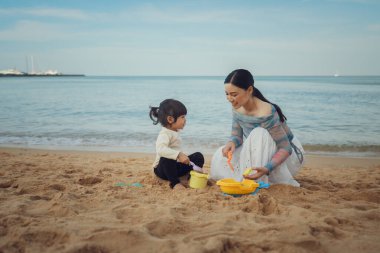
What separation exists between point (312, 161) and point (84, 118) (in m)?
8.33

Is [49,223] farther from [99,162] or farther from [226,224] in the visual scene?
[99,162]

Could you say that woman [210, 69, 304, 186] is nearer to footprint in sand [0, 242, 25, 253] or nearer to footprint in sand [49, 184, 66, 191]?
footprint in sand [49, 184, 66, 191]

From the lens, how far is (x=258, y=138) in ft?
10.5

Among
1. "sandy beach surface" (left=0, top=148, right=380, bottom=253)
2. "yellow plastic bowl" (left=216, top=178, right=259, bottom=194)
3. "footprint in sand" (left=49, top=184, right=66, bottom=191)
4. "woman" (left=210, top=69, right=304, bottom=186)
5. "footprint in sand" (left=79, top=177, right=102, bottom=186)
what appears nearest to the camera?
"sandy beach surface" (left=0, top=148, right=380, bottom=253)

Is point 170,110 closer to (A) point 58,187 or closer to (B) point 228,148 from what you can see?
(B) point 228,148

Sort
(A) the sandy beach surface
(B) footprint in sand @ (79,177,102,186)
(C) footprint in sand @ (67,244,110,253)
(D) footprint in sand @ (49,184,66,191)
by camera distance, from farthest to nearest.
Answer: (B) footprint in sand @ (79,177,102,186), (D) footprint in sand @ (49,184,66,191), (A) the sandy beach surface, (C) footprint in sand @ (67,244,110,253)

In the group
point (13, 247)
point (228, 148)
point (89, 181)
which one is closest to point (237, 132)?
point (228, 148)

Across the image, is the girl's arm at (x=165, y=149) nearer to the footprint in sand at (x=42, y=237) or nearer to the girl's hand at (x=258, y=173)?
the girl's hand at (x=258, y=173)

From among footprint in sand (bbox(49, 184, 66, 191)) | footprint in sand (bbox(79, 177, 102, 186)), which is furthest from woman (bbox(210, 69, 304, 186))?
footprint in sand (bbox(49, 184, 66, 191))

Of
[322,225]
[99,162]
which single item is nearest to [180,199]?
[322,225]

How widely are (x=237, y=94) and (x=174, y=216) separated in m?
1.30

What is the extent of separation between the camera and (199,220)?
8.00ft

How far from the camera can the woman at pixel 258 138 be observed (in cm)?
312

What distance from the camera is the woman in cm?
312
